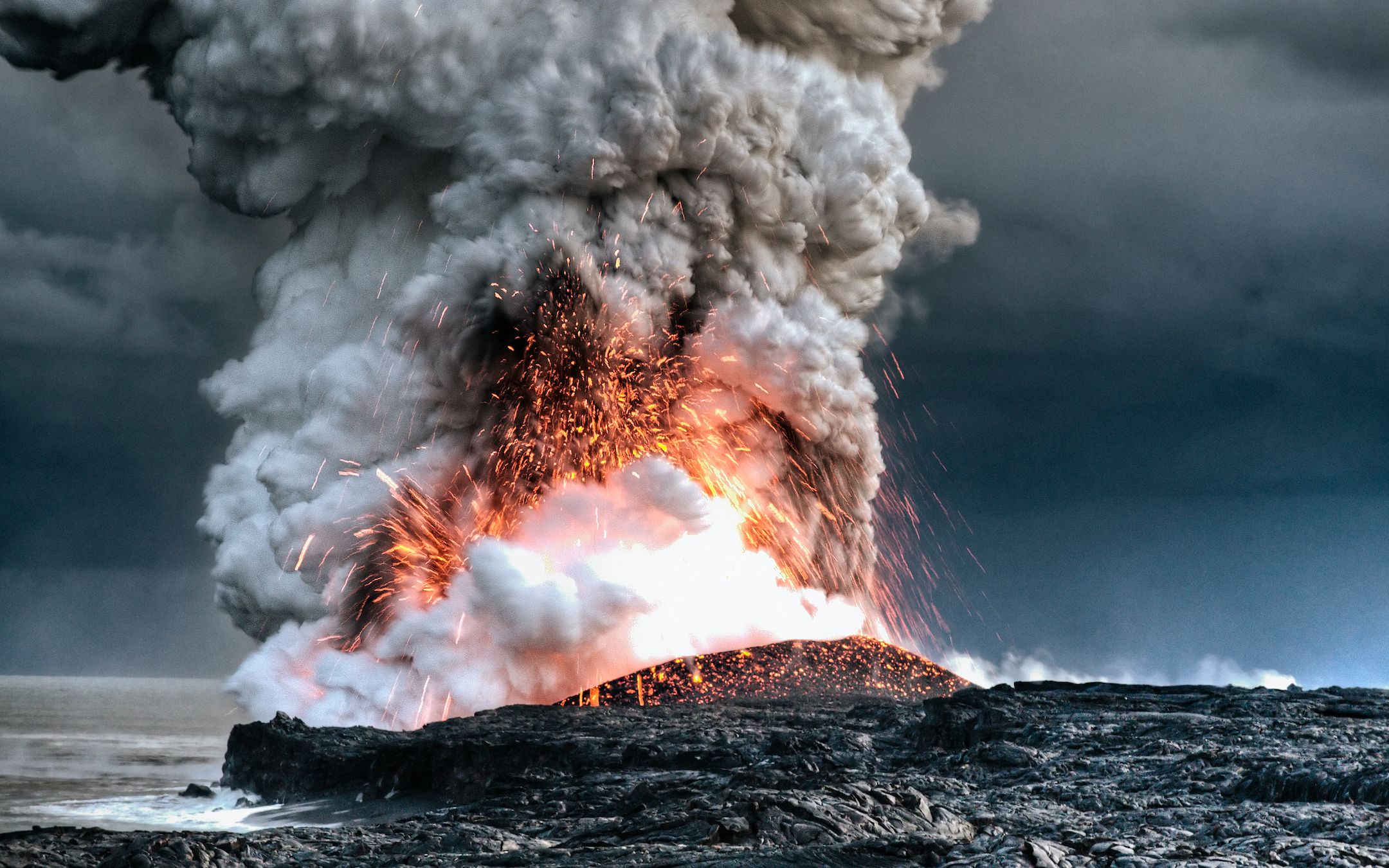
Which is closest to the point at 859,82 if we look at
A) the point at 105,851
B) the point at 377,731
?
the point at 377,731

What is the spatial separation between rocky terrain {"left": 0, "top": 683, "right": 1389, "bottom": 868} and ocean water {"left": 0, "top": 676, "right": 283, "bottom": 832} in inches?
124

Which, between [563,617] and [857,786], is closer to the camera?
[857,786]

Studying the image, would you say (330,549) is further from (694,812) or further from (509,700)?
(694,812)

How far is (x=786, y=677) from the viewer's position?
39.6 metres

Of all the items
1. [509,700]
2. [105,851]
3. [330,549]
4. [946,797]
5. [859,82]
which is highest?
[859,82]

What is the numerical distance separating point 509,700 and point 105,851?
23125 millimetres

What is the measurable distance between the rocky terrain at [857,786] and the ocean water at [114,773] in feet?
10.4

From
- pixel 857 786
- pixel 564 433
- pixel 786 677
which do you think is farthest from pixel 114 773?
pixel 857 786

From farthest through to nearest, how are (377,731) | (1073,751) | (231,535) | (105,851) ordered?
(231,535)
(377,731)
(1073,751)
(105,851)

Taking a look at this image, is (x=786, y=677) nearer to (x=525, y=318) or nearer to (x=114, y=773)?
(x=525, y=318)

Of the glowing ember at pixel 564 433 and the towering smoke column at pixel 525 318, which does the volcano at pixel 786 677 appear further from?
the glowing ember at pixel 564 433

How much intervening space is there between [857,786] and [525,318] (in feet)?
89.3

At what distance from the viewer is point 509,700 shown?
39781 millimetres

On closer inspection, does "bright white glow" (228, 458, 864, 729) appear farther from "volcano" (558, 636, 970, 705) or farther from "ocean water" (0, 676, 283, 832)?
"ocean water" (0, 676, 283, 832)
